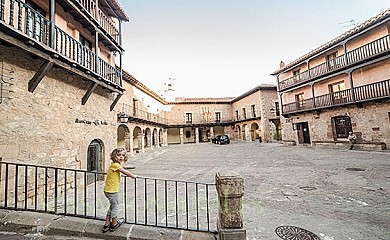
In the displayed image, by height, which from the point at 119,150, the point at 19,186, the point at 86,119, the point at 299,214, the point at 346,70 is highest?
the point at 346,70

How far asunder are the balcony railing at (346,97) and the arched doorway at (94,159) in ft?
51.0

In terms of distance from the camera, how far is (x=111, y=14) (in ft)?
32.7

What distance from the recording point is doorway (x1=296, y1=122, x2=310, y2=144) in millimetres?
18812

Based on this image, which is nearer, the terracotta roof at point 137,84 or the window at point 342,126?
the window at point 342,126

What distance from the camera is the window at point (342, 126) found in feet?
48.5

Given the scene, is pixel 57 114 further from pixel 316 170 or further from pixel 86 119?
pixel 316 170

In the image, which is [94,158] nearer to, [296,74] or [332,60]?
[332,60]

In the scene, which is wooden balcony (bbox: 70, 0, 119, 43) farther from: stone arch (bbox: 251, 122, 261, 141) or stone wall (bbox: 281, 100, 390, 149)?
stone arch (bbox: 251, 122, 261, 141)

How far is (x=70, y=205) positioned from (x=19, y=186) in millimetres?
1148

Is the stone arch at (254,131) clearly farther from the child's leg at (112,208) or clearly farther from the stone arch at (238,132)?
the child's leg at (112,208)

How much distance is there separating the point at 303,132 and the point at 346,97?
5.41 m

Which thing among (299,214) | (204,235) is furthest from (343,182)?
(204,235)

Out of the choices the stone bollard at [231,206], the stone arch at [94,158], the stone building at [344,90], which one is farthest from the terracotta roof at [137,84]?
the stone building at [344,90]

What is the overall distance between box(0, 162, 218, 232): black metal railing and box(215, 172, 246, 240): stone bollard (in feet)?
1.58
